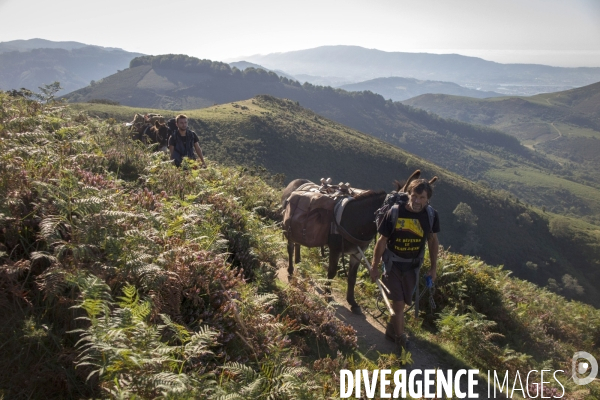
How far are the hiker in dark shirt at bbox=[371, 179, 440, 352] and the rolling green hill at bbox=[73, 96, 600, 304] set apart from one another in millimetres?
55893

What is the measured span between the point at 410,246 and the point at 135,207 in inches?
139

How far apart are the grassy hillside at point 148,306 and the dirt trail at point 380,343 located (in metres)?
0.22

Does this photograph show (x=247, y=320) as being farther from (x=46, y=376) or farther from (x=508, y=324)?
(x=508, y=324)

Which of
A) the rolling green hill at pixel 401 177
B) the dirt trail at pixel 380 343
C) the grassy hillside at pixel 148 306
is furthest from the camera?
the rolling green hill at pixel 401 177

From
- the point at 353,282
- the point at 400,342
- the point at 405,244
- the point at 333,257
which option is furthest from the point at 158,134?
the point at 400,342

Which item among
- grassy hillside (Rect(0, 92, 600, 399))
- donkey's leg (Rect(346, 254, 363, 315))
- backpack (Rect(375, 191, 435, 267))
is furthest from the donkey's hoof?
backpack (Rect(375, 191, 435, 267))

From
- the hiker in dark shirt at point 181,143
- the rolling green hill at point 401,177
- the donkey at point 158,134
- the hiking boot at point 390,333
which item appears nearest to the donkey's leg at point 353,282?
the hiking boot at point 390,333

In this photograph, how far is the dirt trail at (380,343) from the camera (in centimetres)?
470

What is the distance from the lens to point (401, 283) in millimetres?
4781

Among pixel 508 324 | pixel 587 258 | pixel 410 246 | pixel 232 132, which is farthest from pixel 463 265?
pixel 587 258

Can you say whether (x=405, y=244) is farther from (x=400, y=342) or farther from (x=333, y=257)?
(x=333, y=257)

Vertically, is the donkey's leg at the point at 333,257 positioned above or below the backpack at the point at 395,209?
below

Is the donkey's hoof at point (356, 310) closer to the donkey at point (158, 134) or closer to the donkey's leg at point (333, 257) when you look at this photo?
the donkey's leg at point (333, 257)

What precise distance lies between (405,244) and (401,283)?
1.93 feet
